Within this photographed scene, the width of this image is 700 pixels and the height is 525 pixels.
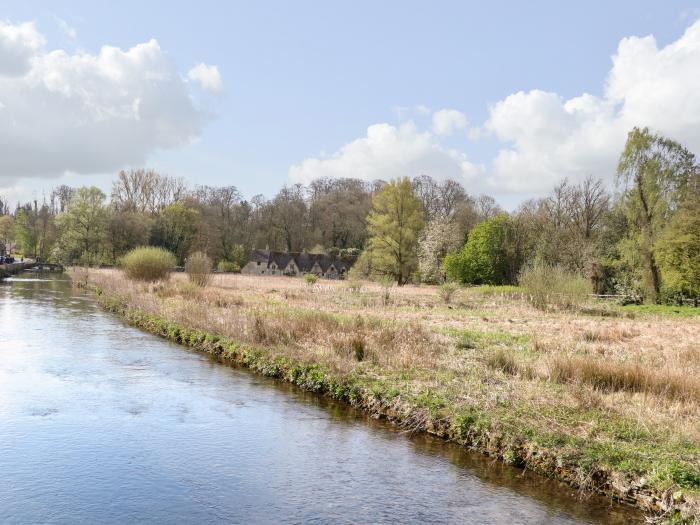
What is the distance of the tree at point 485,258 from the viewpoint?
186 ft

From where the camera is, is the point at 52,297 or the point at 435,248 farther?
the point at 435,248

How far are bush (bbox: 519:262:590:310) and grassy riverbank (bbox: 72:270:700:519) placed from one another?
489 cm

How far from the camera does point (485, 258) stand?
185ft

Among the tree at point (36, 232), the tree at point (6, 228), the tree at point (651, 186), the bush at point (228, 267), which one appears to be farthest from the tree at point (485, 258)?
the tree at point (6, 228)

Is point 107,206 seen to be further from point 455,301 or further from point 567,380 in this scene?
point 567,380

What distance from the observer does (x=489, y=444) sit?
10750mm

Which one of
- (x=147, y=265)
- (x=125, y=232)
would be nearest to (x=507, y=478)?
(x=147, y=265)

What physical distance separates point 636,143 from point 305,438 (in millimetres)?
44209

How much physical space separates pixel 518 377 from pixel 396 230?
147 feet

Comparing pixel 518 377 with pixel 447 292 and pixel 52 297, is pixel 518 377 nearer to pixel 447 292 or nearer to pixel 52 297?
pixel 447 292

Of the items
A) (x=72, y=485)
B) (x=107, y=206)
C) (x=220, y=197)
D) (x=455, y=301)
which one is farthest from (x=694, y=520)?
(x=220, y=197)

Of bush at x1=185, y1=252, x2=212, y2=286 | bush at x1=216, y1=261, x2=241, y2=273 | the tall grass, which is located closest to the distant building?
bush at x1=216, y1=261, x2=241, y2=273

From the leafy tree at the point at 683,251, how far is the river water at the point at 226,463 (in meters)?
33.4

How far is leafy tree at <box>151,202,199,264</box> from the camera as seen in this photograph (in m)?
80.7
